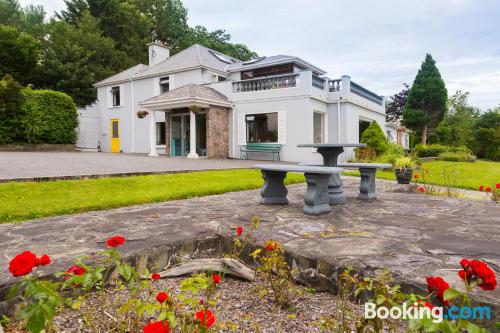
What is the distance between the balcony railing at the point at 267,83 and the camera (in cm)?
1502

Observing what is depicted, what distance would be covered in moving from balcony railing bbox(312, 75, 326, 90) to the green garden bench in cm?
343

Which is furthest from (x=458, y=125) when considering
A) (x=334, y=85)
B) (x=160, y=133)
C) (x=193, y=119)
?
(x=160, y=133)

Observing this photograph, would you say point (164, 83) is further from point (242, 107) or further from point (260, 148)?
point (260, 148)

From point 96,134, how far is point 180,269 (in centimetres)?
2368

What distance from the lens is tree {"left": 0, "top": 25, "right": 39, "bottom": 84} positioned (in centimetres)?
2130

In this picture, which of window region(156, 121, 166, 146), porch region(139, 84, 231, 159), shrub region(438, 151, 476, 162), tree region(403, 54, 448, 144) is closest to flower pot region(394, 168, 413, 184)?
porch region(139, 84, 231, 159)

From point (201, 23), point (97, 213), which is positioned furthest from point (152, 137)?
point (201, 23)

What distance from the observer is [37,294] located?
1.25m

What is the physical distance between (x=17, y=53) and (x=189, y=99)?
1611 cm

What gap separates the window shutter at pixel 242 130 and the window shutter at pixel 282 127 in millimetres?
1952

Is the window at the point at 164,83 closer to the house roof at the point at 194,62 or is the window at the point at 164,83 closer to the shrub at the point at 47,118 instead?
the house roof at the point at 194,62

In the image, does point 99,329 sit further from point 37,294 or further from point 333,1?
point 333,1

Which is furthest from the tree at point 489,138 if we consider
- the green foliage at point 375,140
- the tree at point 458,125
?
the green foliage at point 375,140

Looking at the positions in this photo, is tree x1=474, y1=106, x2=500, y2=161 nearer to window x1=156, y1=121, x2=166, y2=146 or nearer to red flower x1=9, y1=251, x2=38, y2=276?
window x1=156, y1=121, x2=166, y2=146
